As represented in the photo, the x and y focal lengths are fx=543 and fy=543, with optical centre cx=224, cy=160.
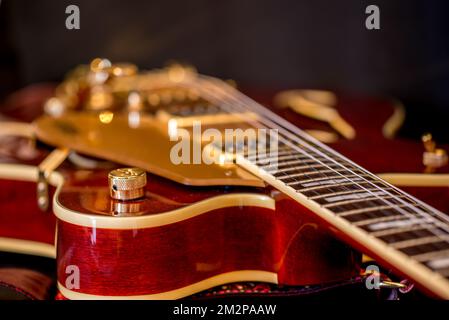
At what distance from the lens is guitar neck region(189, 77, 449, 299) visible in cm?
51

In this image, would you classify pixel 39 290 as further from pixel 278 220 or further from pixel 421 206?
pixel 421 206

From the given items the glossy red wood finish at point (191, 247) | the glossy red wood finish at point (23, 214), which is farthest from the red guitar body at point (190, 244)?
the glossy red wood finish at point (23, 214)

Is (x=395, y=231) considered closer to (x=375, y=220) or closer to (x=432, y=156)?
(x=375, y=220)

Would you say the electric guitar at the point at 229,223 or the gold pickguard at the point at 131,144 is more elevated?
the gold pickguard at the point at 131,144

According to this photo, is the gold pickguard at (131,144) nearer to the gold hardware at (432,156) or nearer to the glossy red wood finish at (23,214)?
the glossy red wood finish at (23,214)

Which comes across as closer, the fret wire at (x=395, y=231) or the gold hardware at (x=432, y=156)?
the fret wire at (x=395, y=231)

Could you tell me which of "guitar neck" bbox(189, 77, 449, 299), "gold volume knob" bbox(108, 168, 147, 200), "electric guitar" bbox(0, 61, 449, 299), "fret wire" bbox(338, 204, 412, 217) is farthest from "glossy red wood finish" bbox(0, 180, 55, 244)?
"fret wire" bbox(338, 204, 412, 217)

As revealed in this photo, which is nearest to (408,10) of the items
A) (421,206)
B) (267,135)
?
(267,135)

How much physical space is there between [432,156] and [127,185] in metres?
0.46

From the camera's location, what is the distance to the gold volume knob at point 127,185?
679 millimetres

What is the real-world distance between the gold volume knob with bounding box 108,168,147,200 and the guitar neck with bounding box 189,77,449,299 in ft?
0.50

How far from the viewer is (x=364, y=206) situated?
0.62 m

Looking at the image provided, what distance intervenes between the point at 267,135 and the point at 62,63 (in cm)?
105

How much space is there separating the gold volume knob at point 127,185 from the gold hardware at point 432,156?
42cm
